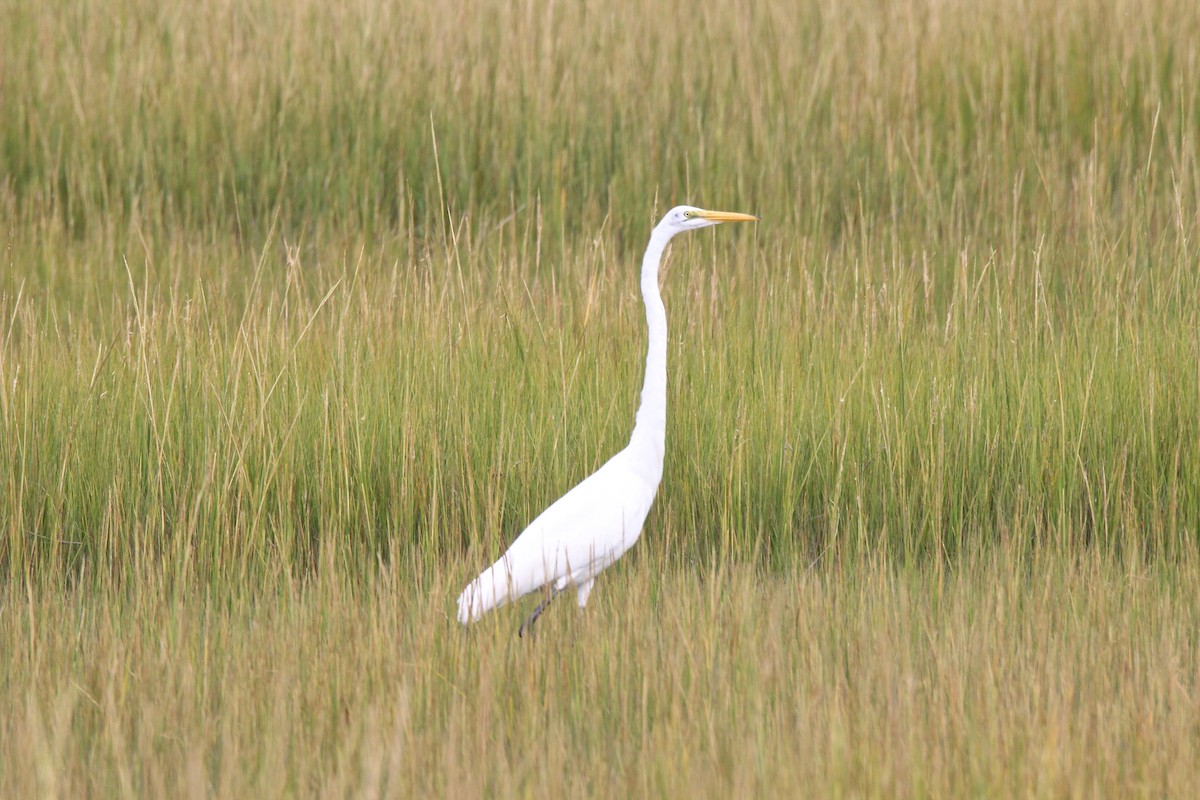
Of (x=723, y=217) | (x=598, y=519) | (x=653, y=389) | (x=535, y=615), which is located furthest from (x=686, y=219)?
(x=535, y=615)

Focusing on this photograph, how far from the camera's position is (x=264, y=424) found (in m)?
4.06

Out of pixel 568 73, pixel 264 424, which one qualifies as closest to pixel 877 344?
pixel 264 424

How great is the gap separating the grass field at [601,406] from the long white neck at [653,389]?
247mm

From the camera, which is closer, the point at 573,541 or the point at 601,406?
the point at 573,541

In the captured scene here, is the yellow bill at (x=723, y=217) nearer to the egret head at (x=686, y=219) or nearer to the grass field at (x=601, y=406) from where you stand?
the egret head at (x=686, y=219)

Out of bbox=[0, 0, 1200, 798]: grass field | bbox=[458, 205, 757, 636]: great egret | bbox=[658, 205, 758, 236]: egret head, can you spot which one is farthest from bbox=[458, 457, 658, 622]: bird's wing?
bbox=[658, 205, 758, 236]: egret head

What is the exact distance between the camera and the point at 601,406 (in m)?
4.33

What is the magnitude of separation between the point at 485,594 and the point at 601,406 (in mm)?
1317

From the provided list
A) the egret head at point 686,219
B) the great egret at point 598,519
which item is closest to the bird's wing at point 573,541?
the great egret at point 598,519

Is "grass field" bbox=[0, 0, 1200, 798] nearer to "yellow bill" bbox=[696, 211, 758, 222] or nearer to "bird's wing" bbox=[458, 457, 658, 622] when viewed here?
"bird's wing" bbox=[458, 457, 658, 622]

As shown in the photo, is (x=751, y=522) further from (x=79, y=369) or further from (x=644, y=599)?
(x=79, y=369)

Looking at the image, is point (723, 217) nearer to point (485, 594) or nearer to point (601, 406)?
point (601, 406)

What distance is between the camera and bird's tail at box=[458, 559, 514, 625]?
10.1 feet

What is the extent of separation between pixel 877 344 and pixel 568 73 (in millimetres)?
3084
